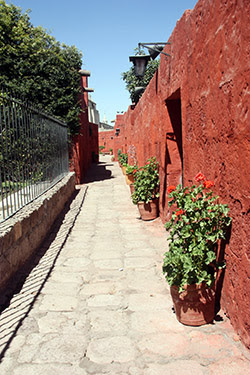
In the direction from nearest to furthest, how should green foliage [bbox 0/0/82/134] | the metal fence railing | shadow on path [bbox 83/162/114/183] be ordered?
the metal fence railing
green foliage [bbox 0/0/82/134]
shadow on path [bbox 83/162/114/183]

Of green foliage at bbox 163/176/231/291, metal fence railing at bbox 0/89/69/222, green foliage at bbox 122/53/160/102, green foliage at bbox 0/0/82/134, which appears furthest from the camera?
green foliage at bbox 122/53/160/102

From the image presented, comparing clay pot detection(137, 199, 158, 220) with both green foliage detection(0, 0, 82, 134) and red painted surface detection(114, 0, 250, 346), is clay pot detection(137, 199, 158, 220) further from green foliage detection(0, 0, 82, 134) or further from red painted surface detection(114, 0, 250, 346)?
green foliage detection(0, 0, 82, 134)

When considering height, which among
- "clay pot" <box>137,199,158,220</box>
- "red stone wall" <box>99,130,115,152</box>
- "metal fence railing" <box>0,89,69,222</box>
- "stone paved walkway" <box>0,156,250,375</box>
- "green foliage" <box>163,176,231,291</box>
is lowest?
"stone paved walkway" <box>0,156,250,375</box>

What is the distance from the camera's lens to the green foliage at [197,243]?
2561 millimetres

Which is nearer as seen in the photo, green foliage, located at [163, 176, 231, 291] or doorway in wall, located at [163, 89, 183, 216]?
green foliage, located at [163, 176, 231, 291]

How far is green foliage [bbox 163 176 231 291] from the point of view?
2561mm

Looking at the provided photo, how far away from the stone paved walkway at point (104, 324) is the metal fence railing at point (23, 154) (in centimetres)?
98

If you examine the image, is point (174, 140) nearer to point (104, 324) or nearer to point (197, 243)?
point (197, 243)

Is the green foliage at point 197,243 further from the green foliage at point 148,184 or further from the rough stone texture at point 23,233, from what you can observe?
the green foliage at point 148,184

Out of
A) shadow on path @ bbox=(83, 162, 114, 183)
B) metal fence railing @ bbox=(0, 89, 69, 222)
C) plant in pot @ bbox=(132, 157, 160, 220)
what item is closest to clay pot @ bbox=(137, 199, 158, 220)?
plant in pot @ bbox=(132, 157, 160, 220)

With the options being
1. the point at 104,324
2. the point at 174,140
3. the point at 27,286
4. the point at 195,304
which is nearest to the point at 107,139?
the point at 174,140

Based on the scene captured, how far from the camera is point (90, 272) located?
396 centimetres

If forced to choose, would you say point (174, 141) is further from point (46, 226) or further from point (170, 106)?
point (46, 226)

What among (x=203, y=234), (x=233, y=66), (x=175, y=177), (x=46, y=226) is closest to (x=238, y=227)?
(x=203, y=234)
